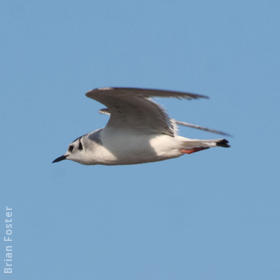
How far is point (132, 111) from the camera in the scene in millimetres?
13422

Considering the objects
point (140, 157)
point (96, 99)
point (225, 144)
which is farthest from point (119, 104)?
point (225, 144)

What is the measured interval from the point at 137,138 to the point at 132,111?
68cm

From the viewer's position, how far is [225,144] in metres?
13.9

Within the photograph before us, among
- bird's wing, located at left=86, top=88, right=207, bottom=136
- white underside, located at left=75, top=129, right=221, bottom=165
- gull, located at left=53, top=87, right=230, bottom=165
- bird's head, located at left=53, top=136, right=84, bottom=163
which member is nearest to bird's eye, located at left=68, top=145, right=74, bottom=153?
bird's head, located at left=53, top=136, right=84, bottom=163

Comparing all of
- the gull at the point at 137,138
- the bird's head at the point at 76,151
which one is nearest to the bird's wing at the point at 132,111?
the gull at the point at 137,138

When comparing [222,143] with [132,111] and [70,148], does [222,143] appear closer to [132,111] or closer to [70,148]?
[132,111]

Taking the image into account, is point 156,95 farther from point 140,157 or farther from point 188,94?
point 140,157

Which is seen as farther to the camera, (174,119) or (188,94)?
(174,119)

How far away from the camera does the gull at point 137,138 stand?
13244 mm

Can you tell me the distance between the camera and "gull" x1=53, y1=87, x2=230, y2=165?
13244 millimetres

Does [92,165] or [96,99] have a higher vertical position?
[96,99]

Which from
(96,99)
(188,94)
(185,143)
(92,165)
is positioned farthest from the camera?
(92,165)

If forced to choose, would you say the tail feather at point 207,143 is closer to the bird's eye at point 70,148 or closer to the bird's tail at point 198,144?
the bird's tail at point 198,144

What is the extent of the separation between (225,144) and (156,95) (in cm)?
301
